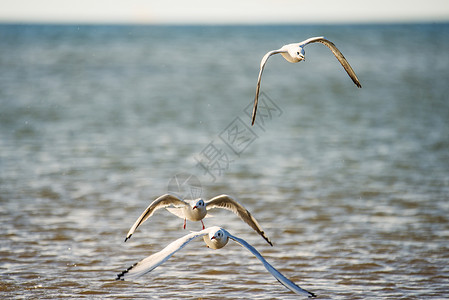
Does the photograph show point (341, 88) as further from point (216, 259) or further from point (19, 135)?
point (216, 259)

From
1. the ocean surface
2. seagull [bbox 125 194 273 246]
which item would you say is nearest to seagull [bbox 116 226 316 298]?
seagull [bbox 125 194 273 246]

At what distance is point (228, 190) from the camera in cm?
1480

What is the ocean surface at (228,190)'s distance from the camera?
10.0m

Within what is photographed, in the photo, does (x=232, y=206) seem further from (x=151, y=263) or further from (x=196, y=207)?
(x=151, y=263)

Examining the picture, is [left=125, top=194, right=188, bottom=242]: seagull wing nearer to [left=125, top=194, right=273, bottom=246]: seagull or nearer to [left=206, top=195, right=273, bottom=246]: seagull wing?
[left=125, top=194, right=273, bottom=246]: seagull

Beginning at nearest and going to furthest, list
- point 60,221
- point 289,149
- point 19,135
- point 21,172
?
point 60,221 → point 21,172 → point 289,149 → point 19,135

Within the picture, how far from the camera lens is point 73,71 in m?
45.6

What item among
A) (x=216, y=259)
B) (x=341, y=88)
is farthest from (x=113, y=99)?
(x=216, y=259)

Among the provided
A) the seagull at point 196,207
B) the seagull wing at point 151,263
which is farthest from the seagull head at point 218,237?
the seagull at point 196,207

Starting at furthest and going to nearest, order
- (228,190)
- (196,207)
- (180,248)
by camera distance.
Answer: (228,190)
(196,207)
(180,248)

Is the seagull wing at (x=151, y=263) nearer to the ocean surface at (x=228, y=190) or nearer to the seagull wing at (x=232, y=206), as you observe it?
the seagull wing at (x=232, y=206)

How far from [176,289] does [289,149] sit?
34.3 feet

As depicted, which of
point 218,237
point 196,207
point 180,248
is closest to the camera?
point 180,248

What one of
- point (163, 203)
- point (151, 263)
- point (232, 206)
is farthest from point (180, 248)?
point (232, 206)
